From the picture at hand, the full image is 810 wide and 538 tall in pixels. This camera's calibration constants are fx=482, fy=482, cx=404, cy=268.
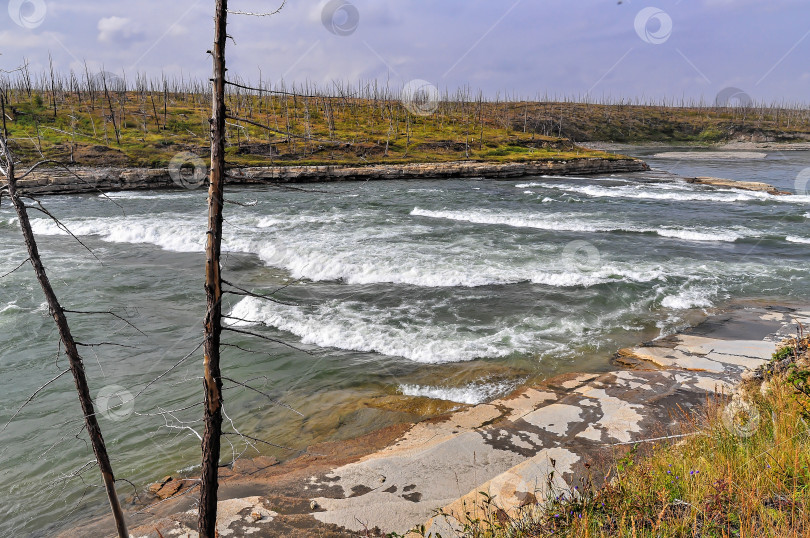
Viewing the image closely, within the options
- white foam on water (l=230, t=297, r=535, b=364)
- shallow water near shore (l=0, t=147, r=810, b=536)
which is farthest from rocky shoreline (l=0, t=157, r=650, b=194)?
white foam on water (l=230, t=297, r=535, b=364)

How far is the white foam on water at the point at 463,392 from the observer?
341 inches

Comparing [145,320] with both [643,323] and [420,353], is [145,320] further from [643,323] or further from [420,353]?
[643,323]

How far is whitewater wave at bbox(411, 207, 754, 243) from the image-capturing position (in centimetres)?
2431

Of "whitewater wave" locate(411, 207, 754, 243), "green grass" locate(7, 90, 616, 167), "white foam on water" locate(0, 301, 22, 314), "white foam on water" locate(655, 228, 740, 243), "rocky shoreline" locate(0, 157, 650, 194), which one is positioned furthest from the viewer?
"green grass" locate(7, 90, 616, 167)

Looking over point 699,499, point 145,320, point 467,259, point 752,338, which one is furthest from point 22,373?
point 752,338

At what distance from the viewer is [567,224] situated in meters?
27.7

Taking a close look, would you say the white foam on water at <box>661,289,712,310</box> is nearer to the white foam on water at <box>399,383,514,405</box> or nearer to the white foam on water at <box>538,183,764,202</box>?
the white foam on water at <box>399,383,514,405</box>

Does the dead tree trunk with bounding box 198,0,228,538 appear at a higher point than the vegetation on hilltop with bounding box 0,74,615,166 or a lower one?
lower

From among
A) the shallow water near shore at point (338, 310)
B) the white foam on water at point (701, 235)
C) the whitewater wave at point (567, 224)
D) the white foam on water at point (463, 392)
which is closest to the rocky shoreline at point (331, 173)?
the shallow water near shore at point (338, 310)

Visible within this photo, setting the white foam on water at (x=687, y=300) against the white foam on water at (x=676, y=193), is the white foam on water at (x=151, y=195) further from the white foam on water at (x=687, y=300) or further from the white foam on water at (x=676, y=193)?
the white foam on water at (x=687, y=300)

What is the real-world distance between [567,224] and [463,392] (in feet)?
69.1

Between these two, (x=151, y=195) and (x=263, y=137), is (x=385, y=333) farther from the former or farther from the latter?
(x=263, y=137)

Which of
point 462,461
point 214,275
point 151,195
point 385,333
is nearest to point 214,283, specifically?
point 214,275

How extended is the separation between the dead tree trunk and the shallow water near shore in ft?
2.20
